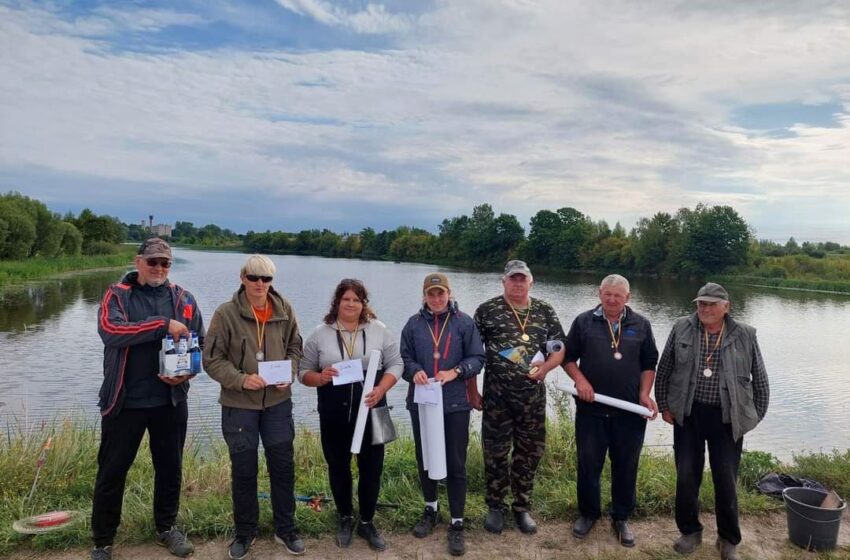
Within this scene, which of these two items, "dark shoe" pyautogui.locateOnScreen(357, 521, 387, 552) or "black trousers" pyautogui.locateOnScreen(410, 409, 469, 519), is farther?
"black trousers" pyautogui.locateOnScreen(410, 409, 469, 519)

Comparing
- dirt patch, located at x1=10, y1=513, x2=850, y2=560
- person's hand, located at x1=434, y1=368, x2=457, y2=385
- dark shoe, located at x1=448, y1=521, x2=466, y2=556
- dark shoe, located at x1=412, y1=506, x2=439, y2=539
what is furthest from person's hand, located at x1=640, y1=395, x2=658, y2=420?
dark shoe, located at x1=412, y1=506, x2=439, y2=539

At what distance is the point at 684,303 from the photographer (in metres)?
32.5

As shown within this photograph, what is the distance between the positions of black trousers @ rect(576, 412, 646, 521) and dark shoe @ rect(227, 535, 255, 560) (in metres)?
2.37

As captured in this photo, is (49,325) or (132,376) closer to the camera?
(132,376)

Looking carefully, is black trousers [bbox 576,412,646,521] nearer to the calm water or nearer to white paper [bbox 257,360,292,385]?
white paper [bbox 257,360,292,385]

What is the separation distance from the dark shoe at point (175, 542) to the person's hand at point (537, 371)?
252 centimetres

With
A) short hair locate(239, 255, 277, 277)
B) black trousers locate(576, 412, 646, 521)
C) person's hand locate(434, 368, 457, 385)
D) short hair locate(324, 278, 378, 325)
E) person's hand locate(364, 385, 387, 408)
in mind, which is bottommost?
black trousers locate(576, 412, 646, 521)

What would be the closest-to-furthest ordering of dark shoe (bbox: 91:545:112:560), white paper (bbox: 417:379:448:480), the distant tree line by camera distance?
dark shoe (bbox: 91:545:112:560) → white paper (bbox: 417:379:448:480) → the distant tree line

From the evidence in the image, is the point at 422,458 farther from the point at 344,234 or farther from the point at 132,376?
the point at 344,234

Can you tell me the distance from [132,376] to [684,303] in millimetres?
33765

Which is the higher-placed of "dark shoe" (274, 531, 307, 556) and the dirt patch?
"dark shoe" (274, 531, 307, 556)

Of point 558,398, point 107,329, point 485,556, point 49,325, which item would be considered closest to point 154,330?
point 107,329

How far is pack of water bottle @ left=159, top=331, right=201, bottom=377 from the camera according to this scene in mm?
3277

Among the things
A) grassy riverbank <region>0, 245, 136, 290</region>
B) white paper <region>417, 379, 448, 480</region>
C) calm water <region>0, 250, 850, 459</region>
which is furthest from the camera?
grassy riverbank <region>0, 245, 136, 290</region>
